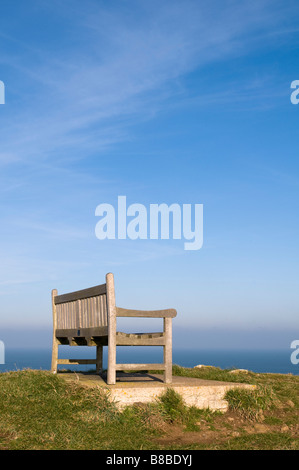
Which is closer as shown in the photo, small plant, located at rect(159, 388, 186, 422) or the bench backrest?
small plant, located at rect(159, 388, 186, 422)

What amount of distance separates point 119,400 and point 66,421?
97cm

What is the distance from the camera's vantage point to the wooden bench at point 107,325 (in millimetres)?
8289

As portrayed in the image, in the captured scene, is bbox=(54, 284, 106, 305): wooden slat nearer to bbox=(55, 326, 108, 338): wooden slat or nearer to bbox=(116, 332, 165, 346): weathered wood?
bbox=(55, 326, 108, 338): wooden slat

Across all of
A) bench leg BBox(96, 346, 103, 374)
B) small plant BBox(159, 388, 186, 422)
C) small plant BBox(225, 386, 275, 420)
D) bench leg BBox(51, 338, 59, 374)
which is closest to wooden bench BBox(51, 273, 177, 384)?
bench leg BBox(51, 338, 59, 374)

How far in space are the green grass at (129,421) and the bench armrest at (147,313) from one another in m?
1.35

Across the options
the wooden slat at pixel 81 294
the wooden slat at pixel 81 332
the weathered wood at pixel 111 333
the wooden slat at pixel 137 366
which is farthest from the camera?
the wooden slat at pixel 81 294

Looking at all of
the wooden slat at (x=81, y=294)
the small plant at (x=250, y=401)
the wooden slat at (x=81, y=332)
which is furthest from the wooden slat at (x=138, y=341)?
the small plant at (x=250, y=401)

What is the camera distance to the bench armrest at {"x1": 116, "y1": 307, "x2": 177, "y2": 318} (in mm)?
8320

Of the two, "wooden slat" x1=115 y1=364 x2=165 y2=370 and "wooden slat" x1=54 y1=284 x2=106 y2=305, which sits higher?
"wooden slat" x1=54 y1=284 x2=106 y2=305

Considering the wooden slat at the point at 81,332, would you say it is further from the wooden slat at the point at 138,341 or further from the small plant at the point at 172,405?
the small plant at the point at 172,405

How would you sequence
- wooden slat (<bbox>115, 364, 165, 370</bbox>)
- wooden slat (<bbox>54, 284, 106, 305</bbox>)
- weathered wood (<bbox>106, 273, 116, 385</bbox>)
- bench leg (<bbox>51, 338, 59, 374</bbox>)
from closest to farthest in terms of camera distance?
weathered wood (<bbox>106, 273, 116, 385</bbox>) → wooden slat (<bbox>115, 364, 165, 370</bbox>) → wooden slat (<bbox>54, 284, 106, 305</bbox>) → bench leg (<bbox>51, 338, 59, 374</bbox>)

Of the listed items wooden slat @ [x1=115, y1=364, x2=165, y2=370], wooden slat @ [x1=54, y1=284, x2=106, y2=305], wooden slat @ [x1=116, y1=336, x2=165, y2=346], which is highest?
wooden slat @ [x1=54, y1=284, x2=106, y2=305]
